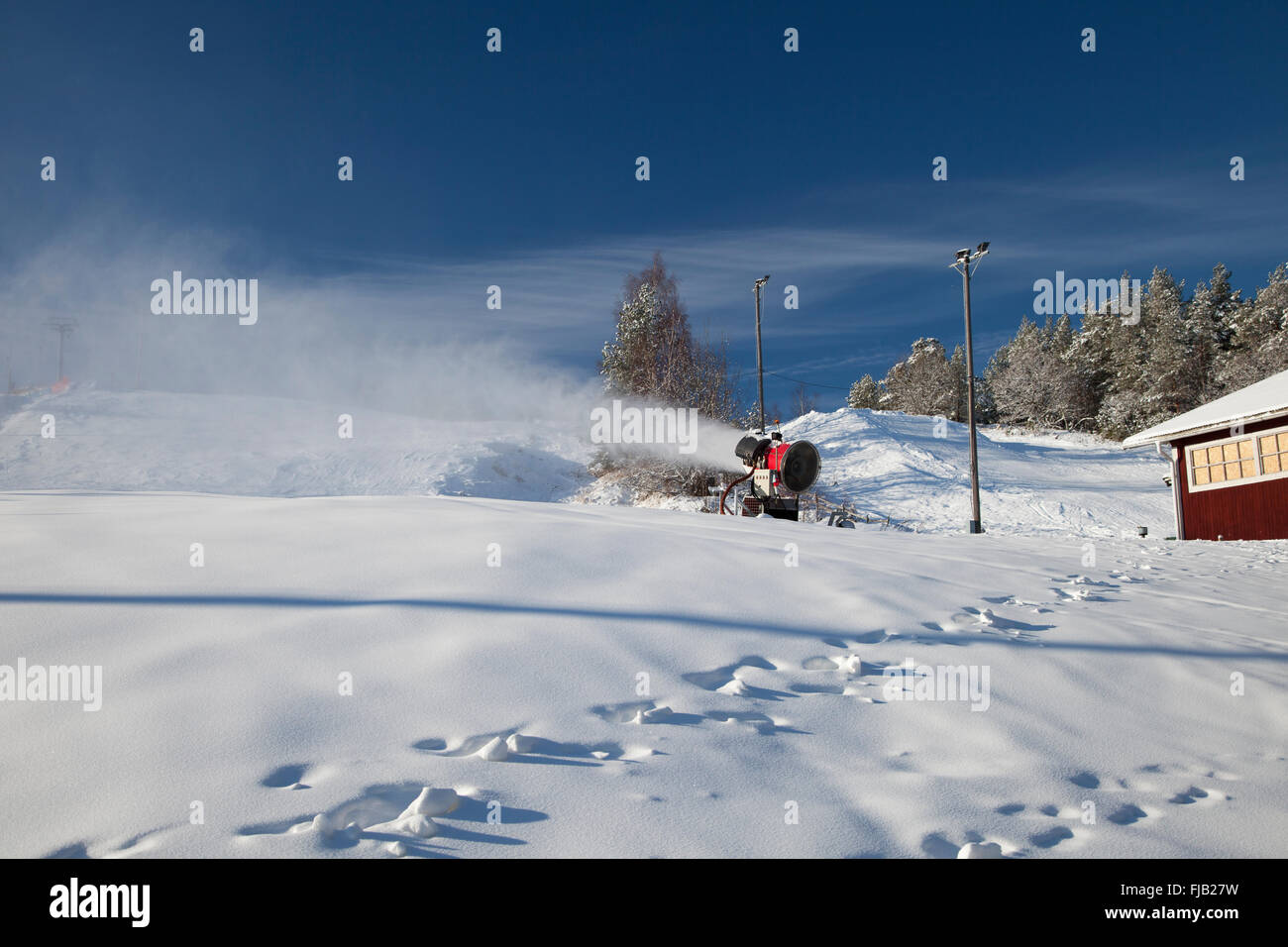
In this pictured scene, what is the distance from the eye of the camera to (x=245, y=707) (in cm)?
254

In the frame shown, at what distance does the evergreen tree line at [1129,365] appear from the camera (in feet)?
125

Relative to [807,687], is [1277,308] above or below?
above

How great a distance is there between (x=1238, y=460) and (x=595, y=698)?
59.7ft

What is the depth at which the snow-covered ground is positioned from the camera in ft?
6.70

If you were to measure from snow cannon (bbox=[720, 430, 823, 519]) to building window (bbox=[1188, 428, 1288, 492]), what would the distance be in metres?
10.4

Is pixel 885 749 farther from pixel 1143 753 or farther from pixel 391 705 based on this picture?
pixel 391 705

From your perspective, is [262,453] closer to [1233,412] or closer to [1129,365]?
[1233,412]

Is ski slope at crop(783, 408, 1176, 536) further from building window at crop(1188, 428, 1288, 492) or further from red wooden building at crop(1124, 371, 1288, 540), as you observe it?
building window at crop(1188, 428, 1288, 492)

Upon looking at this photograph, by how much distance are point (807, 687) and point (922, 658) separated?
810 millimetres

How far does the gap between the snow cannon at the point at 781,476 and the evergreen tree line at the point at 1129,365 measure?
38.1 metres

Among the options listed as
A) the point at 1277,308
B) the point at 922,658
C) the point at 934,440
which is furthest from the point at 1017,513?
the point at 1277,308

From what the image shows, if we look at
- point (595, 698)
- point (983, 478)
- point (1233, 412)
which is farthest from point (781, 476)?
point (983, 478)

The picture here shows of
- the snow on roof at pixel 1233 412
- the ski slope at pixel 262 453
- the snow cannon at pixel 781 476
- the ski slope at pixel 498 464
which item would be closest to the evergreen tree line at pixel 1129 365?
the ski slope at pixel 498 464
